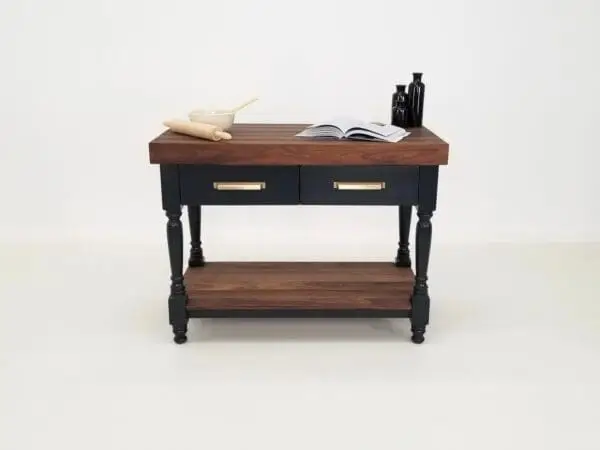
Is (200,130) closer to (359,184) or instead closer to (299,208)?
(359,184)

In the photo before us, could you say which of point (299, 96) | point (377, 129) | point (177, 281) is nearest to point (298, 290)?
point (177, 281)

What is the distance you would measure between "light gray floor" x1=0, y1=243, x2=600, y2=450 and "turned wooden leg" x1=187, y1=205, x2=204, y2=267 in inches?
9.1

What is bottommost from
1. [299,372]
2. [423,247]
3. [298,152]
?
[299,372]

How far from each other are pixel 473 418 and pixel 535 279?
125 centimetres

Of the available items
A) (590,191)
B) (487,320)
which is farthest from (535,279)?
(590,191)

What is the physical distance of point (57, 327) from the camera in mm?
2418

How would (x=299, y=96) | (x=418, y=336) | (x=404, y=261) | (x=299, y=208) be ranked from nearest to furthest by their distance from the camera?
(x=418, y=336), (x=404, y=261), (x=299, y=96), (x=299, y=208)

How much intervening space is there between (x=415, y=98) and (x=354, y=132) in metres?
0.41

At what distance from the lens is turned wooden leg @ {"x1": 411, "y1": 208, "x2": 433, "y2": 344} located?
218 cm

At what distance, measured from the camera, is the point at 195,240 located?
262cm

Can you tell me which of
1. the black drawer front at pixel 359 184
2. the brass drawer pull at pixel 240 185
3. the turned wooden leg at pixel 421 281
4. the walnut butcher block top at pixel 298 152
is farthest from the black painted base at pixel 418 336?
the brass drawer pull at pixel 240 185

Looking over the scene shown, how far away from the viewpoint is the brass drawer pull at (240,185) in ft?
6.93

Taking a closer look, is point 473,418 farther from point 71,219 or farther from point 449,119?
point 71,219

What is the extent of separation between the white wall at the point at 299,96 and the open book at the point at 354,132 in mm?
1099
